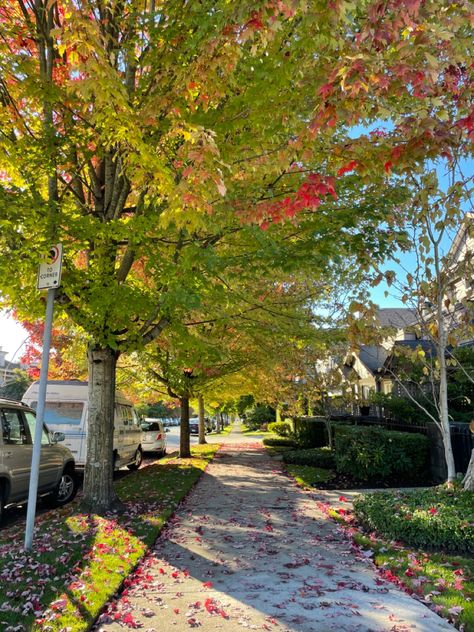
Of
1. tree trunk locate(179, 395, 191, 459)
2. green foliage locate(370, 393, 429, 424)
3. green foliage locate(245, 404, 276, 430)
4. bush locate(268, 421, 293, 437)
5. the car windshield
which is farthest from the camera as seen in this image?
green foliage locate(245, 404, 276, 430)

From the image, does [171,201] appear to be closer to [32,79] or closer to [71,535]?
[32,79]

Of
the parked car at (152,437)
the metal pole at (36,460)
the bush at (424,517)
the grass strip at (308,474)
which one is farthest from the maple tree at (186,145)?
the parked car at (152,437)

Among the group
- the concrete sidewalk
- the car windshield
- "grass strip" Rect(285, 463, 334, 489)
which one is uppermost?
the car windshield

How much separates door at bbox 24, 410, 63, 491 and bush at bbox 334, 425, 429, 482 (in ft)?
20.2

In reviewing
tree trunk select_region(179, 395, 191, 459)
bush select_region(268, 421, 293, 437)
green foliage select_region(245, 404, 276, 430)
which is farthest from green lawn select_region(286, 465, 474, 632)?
green foliage select_region(245, 404, 276, 430)

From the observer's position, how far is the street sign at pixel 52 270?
5797mm

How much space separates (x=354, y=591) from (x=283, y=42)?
5.80 metres

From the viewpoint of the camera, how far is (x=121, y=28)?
24.3 feet

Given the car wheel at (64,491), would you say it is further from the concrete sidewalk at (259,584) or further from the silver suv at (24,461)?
the concrete sidewalk at (259,584)

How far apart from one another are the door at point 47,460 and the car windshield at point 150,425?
11903 mm

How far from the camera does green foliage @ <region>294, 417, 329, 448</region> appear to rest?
20.8 meters

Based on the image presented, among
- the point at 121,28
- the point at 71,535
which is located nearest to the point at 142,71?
the point at 121,28

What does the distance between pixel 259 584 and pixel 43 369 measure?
3.27m

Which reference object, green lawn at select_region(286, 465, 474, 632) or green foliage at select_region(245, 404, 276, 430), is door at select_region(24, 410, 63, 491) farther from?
green foliage at select_region(245, 404, 276, 430)
